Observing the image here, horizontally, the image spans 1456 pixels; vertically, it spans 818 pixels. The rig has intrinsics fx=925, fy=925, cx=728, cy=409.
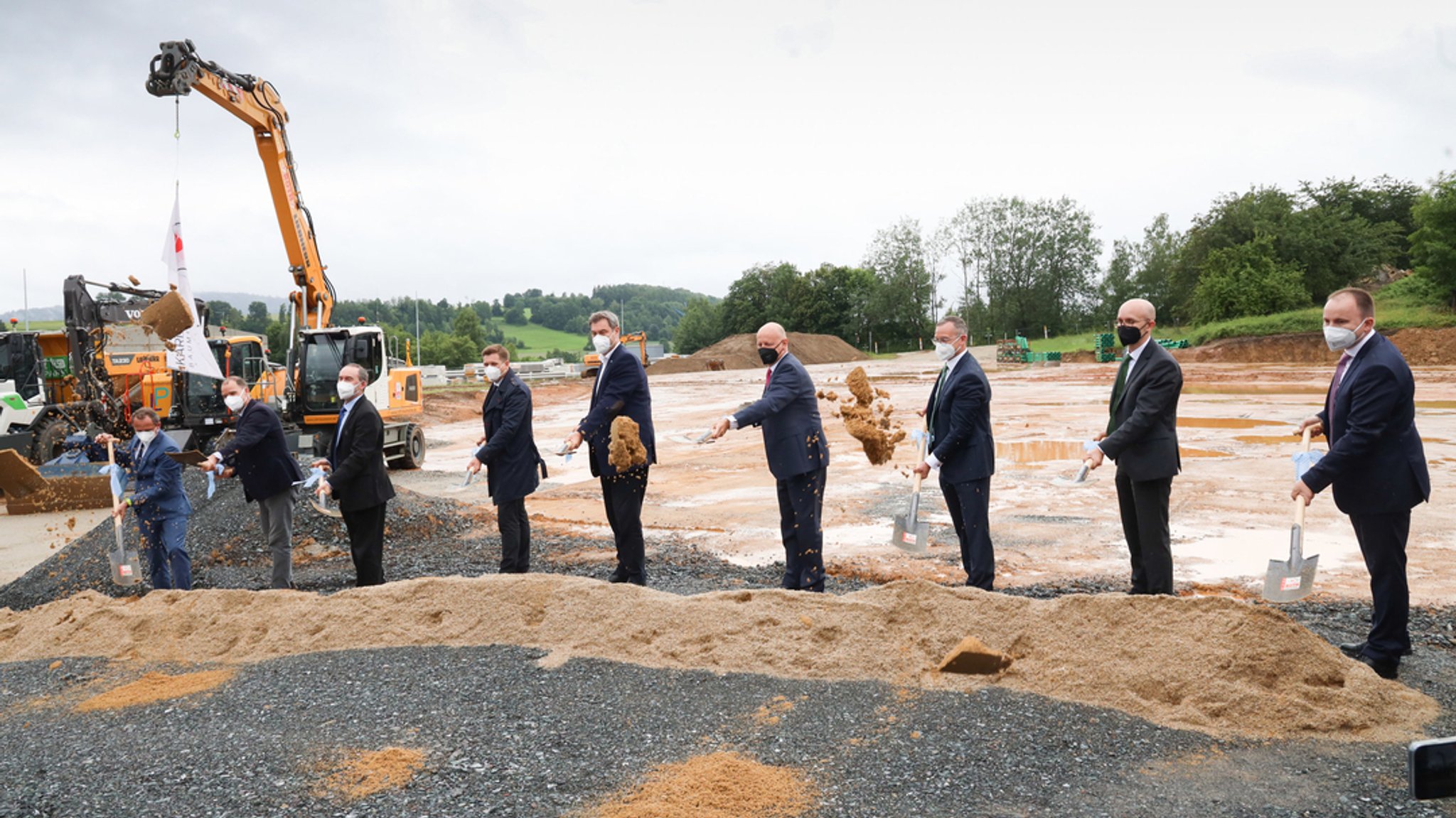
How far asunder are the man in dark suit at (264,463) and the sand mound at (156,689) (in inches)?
71.7

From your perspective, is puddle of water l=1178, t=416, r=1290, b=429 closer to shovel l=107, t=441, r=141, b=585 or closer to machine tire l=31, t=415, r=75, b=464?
shovel l=107, t=441, r=141, b=585

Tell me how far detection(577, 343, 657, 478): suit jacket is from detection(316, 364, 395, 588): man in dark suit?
139 cm

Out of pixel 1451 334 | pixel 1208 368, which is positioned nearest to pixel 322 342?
pixel 1208 368

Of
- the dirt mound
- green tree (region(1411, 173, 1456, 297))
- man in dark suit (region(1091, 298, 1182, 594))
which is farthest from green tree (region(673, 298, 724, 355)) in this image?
man in dark suit (region(1091, 298, 1182, 594))

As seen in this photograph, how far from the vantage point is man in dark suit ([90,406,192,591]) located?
6.43 m

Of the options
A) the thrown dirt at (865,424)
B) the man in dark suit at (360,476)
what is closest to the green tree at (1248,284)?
the thrown dirt at (865,424)

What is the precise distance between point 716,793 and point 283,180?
595 inches

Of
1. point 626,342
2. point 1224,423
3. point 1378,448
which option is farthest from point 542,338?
point 1378,448

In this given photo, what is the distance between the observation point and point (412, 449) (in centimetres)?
1550

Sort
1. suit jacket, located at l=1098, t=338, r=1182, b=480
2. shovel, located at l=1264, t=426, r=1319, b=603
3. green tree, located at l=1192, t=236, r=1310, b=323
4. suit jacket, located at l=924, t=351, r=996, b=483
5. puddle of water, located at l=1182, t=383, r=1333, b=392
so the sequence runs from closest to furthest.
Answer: shovel, located at l=1264, t=426, r=1319, b=603 < suit jacket, located at l=1098, t=338, r=1182, b=480 < suit jacket, located at l=924, t=351, r=996, b=483 < puddle of water, located at l=1182, t=383, r=1333, b=392 < green tree, located at l=1192, t=236, r=1310, b=323

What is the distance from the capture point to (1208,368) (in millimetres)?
34250

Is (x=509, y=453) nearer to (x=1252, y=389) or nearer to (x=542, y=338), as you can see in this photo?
(x=1252, y=389)

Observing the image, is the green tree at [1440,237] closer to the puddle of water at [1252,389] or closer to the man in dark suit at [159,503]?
the puddle of water at [1252,389]

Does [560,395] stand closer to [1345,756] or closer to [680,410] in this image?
[680,410]
